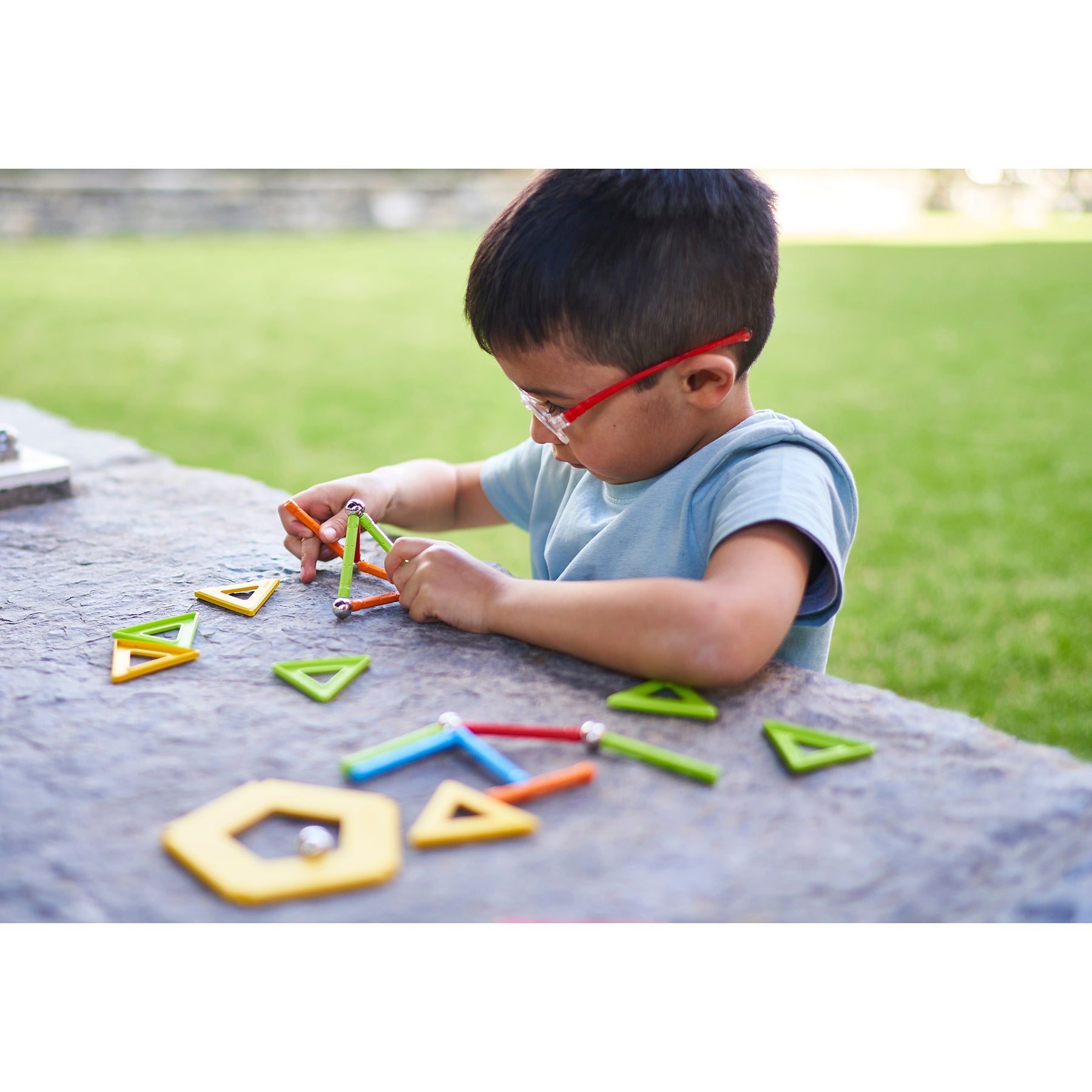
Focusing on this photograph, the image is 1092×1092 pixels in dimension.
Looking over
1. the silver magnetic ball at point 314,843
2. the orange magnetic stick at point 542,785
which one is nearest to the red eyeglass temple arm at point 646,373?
the orange magnetic stick at point 542,785

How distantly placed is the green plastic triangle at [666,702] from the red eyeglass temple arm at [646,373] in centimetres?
44

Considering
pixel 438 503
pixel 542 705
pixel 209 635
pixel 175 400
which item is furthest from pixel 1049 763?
pixel 175 400

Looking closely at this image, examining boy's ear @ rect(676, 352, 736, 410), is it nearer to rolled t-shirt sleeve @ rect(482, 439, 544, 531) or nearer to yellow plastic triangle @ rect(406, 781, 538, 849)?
rolled t-shirt sleeve @ rect(482, 439, 544, 531)

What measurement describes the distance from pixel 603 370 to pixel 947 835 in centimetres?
78

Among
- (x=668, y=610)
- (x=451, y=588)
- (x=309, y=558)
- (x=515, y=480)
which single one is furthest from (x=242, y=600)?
(x=668, y=610)

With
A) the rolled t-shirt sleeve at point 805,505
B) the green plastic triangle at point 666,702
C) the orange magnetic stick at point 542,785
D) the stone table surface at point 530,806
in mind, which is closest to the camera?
the stone table surface at point 530,806

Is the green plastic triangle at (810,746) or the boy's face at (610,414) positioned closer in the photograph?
the green plastic triangle at (810,746)

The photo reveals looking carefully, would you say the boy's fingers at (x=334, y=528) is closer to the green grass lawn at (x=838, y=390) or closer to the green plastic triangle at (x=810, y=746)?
the green grass lawn at (x=838, y=390)

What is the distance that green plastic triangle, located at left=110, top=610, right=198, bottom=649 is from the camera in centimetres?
135

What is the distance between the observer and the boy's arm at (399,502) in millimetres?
1676

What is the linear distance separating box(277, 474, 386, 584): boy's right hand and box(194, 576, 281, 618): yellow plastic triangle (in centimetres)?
8

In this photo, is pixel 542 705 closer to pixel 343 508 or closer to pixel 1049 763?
pixel 1049 763

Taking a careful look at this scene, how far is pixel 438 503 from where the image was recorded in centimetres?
196

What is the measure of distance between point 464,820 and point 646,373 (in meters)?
0.74
